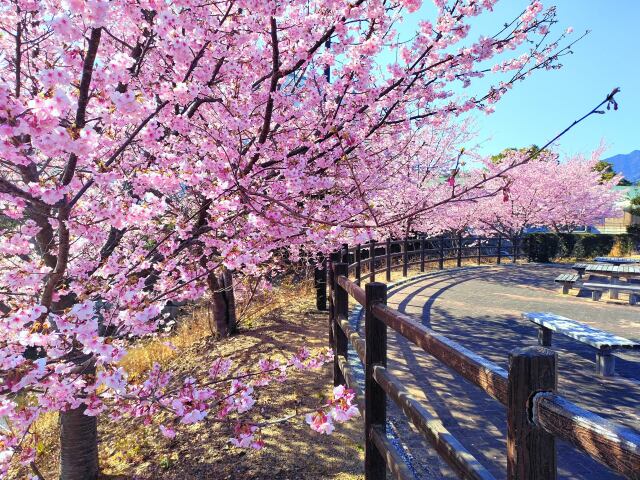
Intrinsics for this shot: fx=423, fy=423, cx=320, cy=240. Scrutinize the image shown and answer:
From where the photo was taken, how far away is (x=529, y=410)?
141 cm

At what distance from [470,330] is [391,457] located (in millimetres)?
5530

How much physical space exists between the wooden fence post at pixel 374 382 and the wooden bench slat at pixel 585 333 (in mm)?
3417

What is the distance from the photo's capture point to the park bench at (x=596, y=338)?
4.99m

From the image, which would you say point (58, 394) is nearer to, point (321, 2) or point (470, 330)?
point (321, 2)

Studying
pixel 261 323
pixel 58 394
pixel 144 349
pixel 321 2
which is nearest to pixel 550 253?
pixel 261 323

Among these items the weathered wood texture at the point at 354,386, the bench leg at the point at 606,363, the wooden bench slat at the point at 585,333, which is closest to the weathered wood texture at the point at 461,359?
the weathered wood texture at the point at 354,386

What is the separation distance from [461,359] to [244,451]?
10.8 ft

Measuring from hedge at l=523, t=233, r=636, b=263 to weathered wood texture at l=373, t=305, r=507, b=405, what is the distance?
20.8 m

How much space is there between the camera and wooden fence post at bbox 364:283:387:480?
311cm

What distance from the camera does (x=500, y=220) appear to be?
22.3 m

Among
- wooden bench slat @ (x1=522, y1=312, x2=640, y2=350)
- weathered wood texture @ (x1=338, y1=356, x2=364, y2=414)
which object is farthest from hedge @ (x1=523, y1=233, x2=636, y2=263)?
weathered wood texture @ (x1=338, y1=356, x2=364, y2=414)

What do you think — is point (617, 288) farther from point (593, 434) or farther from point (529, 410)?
point (593, 434)

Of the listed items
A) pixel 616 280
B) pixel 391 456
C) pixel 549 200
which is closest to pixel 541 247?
pixel 549 200

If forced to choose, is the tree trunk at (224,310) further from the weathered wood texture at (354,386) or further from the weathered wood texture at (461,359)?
the weathered wood texture at (461,359)
